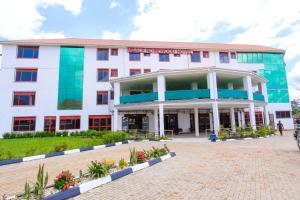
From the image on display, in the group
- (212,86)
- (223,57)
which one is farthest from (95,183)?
(223,57)

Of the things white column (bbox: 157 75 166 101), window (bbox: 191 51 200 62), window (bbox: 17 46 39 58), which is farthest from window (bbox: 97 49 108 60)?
window (bbox: 191 51 200 62)

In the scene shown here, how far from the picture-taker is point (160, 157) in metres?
8.29

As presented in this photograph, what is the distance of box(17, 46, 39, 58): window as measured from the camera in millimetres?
23469

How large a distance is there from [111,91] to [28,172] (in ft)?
57.9

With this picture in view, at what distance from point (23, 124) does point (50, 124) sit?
3088 mm

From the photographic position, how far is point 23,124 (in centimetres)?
2200

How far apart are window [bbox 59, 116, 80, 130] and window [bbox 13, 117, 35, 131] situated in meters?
3.34

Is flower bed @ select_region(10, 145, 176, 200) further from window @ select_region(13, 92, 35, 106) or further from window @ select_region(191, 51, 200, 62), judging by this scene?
window @ select_region(191, 51, 200, 62)

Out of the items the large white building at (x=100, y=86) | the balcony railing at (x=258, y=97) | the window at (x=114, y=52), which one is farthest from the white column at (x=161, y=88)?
the window at (x=114, y=52)

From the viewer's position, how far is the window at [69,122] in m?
22.7

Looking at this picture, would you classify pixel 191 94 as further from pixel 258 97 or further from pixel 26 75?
pixel 26 75

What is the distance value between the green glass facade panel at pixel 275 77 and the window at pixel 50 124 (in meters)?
30.5

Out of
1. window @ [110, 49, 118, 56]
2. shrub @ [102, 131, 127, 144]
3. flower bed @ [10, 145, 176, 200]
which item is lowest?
flower bed @ [10, 145, 176, 200]

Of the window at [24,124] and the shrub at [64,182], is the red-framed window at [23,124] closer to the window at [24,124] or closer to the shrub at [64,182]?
the window at [24,124]
